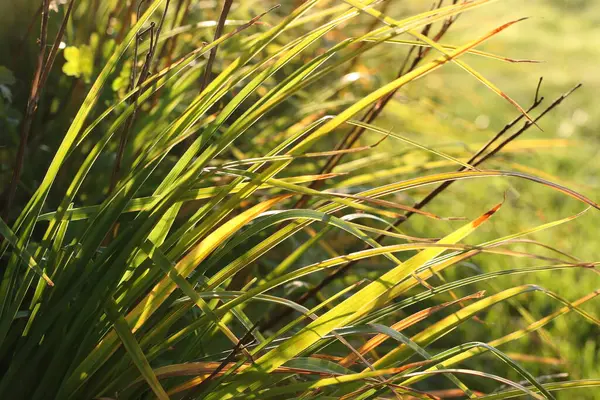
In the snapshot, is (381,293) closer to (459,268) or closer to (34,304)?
(34,304)

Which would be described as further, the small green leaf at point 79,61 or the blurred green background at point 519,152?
the blurred green background at point 519,152

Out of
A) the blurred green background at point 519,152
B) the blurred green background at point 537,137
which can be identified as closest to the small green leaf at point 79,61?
the blurred green background at point 519,152

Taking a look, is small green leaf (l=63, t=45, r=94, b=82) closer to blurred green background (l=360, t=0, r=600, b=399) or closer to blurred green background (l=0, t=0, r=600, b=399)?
blurred green background (l=0, t=0, r=600, b=399)

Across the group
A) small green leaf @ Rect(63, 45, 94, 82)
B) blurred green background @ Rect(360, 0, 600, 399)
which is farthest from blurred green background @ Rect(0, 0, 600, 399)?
small green leaf @ Rect(63, 45, 94, 82)

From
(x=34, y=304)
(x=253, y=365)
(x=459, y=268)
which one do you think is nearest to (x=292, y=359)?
A: (x=253, y=365)

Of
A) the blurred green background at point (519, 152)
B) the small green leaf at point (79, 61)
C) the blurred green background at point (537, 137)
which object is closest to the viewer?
the small green leaf at point (79, 61)

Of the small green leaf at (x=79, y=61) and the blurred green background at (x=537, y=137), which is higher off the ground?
the small green leaf at (x=79, y=61)

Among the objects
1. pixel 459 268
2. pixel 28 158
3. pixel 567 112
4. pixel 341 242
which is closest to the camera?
pixel 28 158

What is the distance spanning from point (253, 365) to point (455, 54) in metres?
0.39

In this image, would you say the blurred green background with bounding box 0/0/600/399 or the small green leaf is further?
the blurred green background with bounding box 0/0/600/399

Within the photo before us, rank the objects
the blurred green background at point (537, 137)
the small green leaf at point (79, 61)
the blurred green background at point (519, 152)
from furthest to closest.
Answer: the blurred green background at point (537, 137)
the blurred green background at point (519, 152)
the small green leaf at point (79, 61)

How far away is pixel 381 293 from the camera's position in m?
0.85

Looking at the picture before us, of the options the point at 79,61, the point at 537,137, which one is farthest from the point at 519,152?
the point at 537,137

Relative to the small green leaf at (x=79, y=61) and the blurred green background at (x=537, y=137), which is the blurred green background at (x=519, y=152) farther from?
the small green leaf at (x=79, y=61)
